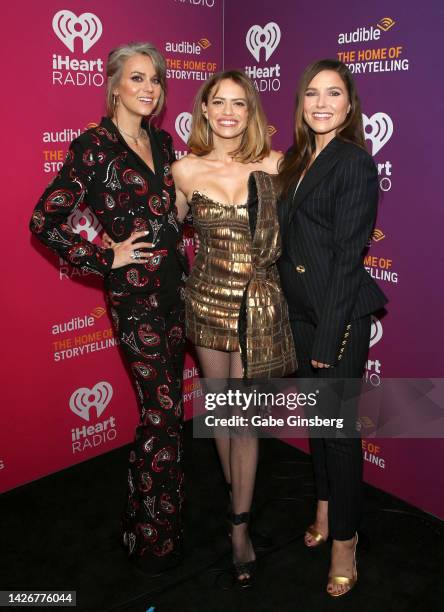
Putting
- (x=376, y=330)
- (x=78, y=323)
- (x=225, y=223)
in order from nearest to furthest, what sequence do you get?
(x=225, y=223) → (x=376, y=330) → (x=78, y=323)

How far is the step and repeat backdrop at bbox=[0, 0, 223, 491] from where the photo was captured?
3049 mm

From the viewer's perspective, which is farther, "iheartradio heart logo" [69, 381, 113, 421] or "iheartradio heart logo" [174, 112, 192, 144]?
"iheartradio heart logo" [174, 112, 192, 144]

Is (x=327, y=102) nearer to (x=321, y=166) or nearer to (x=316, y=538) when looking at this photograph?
(x=321, y=166)

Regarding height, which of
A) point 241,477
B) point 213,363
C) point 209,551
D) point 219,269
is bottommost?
point 209,551

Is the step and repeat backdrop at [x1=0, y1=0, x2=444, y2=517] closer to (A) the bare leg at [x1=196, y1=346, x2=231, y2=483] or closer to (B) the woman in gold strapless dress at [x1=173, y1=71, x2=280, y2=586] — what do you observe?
(B) the woman in gold strapless dress at [x1=173, y1=71, x2=280, y2=586]

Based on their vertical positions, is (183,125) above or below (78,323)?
above

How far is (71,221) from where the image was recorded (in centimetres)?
334

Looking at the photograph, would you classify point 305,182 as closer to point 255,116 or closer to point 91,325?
point 255,116

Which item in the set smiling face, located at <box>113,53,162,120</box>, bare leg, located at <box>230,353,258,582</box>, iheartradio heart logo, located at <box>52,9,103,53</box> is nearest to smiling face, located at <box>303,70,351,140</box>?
smiling face, located at <box>113,53,162,120</box>

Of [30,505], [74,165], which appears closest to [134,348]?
[74,165]

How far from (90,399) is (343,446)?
163cm

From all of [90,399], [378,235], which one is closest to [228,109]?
[378,235]

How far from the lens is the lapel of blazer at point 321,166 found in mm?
2397

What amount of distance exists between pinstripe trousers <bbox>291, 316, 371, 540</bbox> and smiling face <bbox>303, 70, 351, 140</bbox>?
781mm
